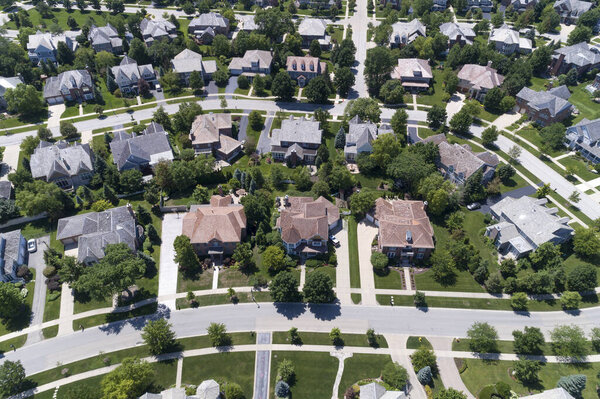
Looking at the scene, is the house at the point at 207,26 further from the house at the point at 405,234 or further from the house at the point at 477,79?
the house at the point at 405,234

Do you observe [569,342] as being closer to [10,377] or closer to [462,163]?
[462,163]

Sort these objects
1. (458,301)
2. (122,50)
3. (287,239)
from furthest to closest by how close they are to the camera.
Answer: (122,50)
(287,239)
(458,301)

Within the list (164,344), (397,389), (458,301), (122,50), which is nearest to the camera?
(397,389)

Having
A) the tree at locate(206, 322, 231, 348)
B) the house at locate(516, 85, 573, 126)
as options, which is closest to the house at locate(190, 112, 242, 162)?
the tree at locate(206, 322, 231, 348)

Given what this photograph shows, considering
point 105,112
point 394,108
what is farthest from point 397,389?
point 105,112

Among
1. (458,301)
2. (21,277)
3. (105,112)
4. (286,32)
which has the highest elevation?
(286,32)

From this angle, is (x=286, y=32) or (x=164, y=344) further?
(x=286, y=32)

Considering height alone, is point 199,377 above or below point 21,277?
below

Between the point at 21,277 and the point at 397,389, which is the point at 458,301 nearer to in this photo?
the point at 397,389
